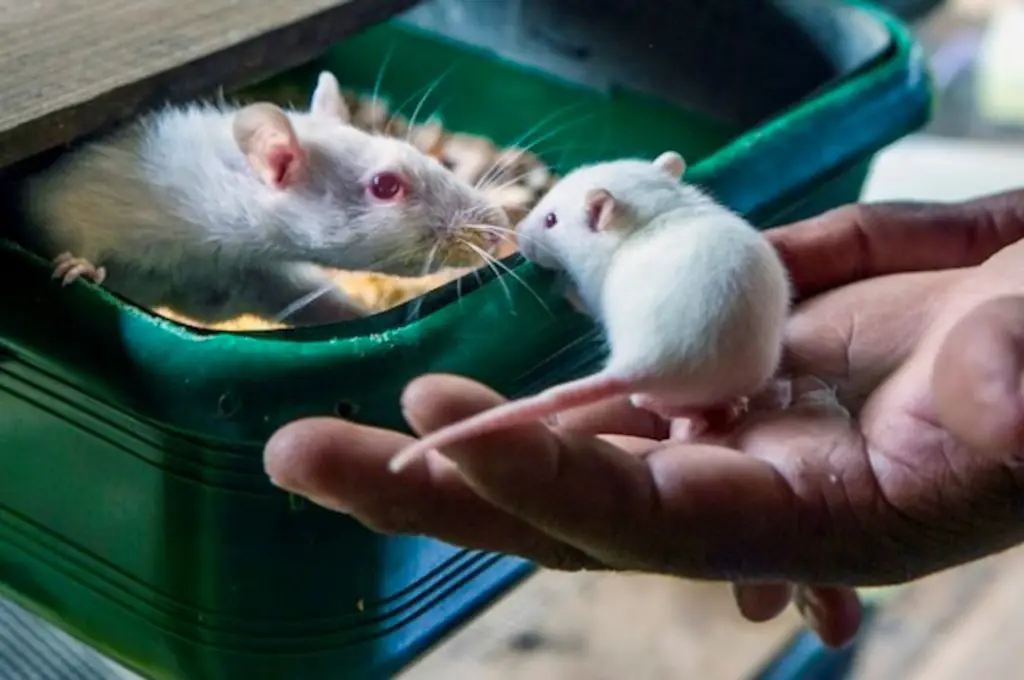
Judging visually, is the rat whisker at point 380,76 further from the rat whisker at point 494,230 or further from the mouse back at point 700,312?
the mouse back at point 700,312

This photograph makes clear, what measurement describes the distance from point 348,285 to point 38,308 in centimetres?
27

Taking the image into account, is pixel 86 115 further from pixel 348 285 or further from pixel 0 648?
pixel 0 648

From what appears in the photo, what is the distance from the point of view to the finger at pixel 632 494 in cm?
54

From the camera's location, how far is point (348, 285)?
92 cm

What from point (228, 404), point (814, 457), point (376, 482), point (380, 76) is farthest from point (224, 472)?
point (380, 76)

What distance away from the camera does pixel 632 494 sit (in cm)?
58

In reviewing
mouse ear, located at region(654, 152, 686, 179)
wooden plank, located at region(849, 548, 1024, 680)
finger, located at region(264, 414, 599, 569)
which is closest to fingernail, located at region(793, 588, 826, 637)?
mouse ear, located at region(654, 152, 686, 179)

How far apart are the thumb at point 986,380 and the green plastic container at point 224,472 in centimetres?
25

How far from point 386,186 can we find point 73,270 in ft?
0.64

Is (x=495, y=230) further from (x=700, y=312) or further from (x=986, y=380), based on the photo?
(x=986, y=380)

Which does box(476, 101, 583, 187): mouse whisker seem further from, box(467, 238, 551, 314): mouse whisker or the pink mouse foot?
the pink mouse foot

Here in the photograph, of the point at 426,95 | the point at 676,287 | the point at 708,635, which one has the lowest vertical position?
the point at 708,635

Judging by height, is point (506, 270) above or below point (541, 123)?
below

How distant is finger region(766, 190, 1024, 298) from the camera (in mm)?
869
